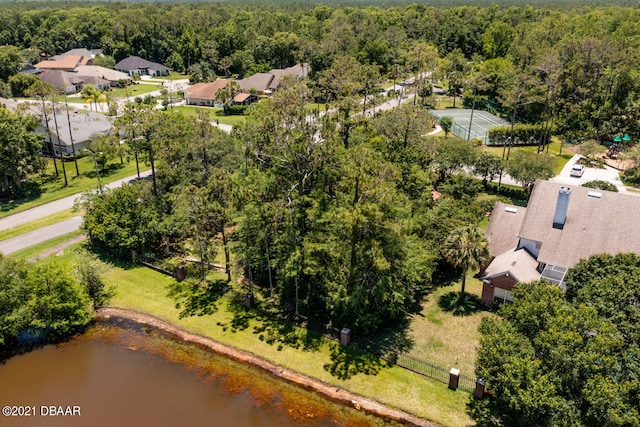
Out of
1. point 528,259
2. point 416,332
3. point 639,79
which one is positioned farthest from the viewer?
point 639,79

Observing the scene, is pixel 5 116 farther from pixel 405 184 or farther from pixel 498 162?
pixel 498 162

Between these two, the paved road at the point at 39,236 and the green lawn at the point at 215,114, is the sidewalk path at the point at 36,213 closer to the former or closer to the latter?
the paved road at the point at 39,236

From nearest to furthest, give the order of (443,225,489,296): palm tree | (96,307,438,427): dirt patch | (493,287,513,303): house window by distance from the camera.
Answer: (96,307,438,427): dirt patch < (443,225,489,296): palm tree < (493,287,513,303): house window

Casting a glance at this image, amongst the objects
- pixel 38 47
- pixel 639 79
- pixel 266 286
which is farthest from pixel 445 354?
pixel 38 47

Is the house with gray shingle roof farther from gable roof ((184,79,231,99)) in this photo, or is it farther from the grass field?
the grass field

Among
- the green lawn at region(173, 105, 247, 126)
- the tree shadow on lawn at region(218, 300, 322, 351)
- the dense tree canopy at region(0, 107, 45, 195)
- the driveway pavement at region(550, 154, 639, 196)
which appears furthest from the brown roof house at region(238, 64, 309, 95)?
the tree shadow on lawn at region(218, 300, 322, 351)

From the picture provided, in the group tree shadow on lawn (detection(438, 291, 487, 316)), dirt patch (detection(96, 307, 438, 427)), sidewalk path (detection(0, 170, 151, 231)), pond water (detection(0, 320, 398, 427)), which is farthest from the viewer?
sidewalk path (detection(0, 170, 151, 231))

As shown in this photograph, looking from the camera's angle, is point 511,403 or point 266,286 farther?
point 266,286
